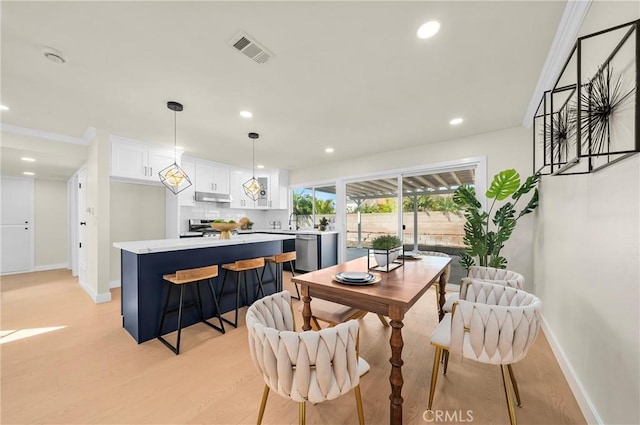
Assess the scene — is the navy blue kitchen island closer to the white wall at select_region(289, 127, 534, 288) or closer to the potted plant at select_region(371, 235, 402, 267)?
the potted plant at select_region(371, 235, 402, 267)

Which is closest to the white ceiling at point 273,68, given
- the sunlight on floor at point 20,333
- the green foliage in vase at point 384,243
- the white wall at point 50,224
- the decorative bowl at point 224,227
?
the decorative bowl at point 224,227

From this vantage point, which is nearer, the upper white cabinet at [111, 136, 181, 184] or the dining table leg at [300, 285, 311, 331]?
the dining table leg at [300, 285, 311, 331]

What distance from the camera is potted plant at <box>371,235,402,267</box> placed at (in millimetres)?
1971

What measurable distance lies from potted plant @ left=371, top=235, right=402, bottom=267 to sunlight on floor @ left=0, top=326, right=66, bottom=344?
3.57 metres

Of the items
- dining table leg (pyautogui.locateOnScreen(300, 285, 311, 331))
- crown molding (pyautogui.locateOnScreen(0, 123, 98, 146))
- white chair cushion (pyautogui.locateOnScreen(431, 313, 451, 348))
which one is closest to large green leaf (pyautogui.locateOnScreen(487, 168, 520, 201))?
white chair cushion (pyautogui.locateOnScreen(431, 313, 451, 348))

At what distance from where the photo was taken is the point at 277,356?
1021mm

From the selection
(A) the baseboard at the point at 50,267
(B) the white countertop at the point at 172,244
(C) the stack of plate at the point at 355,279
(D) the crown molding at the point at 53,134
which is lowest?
(A) the baseboard at the point at 50,267

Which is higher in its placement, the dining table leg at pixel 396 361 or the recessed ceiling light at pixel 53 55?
the recessed ceiling light at pixel 53 55

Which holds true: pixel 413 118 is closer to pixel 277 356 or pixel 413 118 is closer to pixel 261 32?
pixel 261 32

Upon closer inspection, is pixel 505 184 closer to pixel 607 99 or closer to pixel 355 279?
pixel 607 99

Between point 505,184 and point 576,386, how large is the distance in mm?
2089

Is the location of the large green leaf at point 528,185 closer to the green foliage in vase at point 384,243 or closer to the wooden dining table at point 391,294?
the wooden dining table at point 391,294

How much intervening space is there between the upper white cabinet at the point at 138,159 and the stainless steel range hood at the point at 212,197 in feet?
2.88

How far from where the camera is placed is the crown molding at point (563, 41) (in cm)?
153
